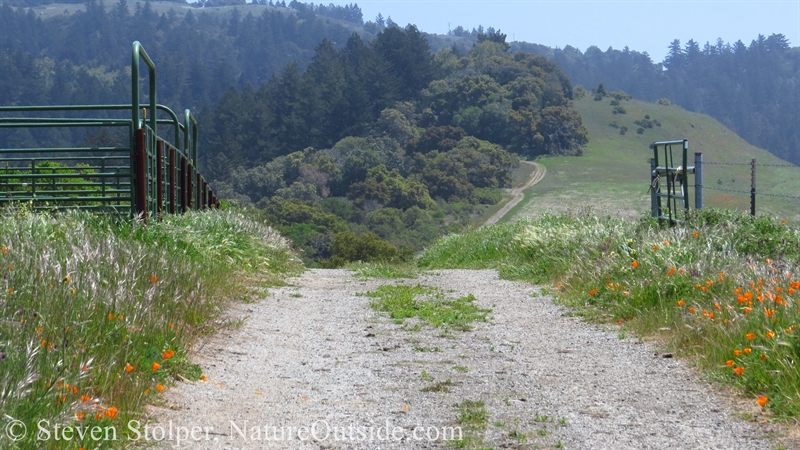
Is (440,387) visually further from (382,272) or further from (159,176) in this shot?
(382,272)

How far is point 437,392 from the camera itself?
17.6 ft

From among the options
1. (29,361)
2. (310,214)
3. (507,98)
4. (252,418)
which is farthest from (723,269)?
(507,98)

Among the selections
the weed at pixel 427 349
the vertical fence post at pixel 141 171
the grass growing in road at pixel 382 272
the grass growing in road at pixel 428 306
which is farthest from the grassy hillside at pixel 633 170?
the weed at pixel 427 349

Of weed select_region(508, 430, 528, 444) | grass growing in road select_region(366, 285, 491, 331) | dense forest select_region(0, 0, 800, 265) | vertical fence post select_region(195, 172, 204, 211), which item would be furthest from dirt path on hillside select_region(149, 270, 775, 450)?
dense forest select_region(0, 0, 800, 265)

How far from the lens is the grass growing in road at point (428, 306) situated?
27.2ft

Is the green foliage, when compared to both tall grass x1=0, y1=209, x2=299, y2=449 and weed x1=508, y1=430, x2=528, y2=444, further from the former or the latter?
weed x1=508, y1=430, x2=528, y2=444

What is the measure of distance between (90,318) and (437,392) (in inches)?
A: 83.5

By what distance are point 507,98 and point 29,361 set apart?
97.4 m

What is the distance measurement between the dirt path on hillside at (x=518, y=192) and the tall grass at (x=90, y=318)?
5082 cm

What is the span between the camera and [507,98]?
99.0 m

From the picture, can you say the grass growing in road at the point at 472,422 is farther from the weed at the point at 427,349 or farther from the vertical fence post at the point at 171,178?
the vertical fence post at the point at 171,178

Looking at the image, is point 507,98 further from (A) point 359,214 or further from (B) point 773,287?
(B) point 773,287

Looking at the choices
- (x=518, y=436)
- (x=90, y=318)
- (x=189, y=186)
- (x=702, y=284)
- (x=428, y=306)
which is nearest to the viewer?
(x=518, y=436)

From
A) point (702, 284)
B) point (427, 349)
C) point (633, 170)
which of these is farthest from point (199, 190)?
point (633, 170)
